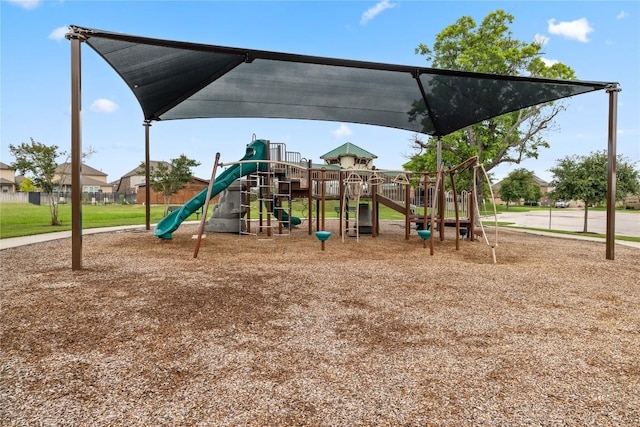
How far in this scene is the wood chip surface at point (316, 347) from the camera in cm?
A: 192

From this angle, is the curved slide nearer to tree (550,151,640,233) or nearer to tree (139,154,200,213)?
tree (139,154,200,213)

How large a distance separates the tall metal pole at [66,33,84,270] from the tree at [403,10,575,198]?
13.5 m

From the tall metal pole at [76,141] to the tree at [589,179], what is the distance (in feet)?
53.7

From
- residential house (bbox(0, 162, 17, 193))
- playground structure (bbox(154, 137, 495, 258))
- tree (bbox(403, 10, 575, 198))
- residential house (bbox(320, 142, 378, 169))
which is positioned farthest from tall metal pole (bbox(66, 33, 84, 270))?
residential house (bbox(0, 162, 17, 193))

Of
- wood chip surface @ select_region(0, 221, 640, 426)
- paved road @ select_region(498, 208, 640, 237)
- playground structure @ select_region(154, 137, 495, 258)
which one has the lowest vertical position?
wood chip surface @ select_region(0, 221, 640, 426)

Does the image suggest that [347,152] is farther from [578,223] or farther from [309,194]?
[309,194]

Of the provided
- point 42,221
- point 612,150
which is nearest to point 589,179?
point 612,150

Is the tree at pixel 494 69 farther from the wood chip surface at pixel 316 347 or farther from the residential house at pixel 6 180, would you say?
the residential house at pixel 6 180

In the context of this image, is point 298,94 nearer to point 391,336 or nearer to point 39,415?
point 391,336

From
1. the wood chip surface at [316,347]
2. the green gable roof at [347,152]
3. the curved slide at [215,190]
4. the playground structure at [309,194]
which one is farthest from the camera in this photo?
the green gable roof at [347,152]

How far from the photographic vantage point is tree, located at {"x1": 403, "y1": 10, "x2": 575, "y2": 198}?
48.6ft

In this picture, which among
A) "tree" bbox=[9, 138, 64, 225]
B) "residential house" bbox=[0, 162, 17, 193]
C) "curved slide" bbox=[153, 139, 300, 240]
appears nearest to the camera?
"curved slide" bbox=[153, 139, 300, 240]

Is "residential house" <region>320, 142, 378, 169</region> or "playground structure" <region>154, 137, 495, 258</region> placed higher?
"residential house" <region>320, 142, 378, 169</region>

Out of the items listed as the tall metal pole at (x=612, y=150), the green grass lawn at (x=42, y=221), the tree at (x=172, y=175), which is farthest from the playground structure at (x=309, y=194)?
the tree at (x=172, y=175)
